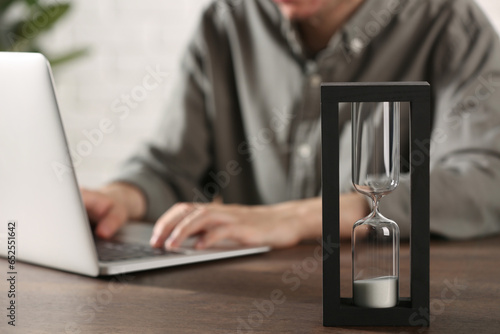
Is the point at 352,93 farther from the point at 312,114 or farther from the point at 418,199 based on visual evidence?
the point at 312,114

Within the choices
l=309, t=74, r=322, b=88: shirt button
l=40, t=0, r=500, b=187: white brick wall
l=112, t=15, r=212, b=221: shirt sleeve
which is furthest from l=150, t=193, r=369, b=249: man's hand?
l=40, t=0, r=500, b=187: white brick wall

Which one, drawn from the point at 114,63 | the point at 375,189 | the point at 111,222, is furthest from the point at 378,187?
the point at 114,63

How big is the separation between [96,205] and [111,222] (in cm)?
5

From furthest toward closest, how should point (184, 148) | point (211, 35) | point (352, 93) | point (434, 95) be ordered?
1. point (211, 35)
2. point (184, 148)
3. point (434, 95)
4. point (352, 93)

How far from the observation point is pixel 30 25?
111 inches

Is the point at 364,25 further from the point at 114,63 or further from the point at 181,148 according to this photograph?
the point at 114,63

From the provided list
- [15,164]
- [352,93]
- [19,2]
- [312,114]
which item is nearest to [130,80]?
[19,2]

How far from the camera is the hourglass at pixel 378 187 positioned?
0.69 metres

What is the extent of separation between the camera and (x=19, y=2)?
281cm

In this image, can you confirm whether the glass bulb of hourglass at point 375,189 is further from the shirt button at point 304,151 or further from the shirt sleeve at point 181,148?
the shirt button at point 304,151

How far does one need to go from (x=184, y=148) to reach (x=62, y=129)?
0.91 metres

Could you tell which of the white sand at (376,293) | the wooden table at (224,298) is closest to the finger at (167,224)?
the wooden table at (224,298)

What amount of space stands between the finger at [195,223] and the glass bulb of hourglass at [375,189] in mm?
402

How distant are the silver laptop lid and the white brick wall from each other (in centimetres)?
216
